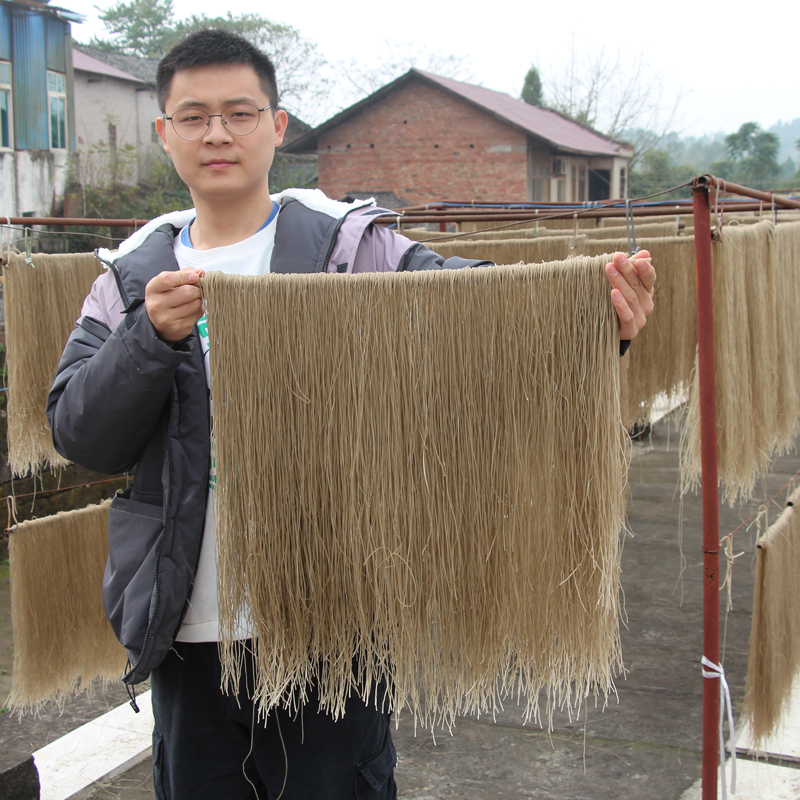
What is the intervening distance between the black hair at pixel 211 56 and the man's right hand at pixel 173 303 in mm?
429

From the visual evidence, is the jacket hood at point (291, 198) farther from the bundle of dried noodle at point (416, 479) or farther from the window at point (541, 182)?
the window at point (541, 182)

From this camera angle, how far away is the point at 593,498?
1.36 meters

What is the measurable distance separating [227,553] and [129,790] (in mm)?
1957

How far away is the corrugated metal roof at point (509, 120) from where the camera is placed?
20672mm

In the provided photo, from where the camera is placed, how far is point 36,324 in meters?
3.32

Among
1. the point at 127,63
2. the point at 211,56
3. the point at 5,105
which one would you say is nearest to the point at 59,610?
the point at 211,56

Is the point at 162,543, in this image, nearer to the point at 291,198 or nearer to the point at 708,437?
the point at 291,198

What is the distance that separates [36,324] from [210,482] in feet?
7.43

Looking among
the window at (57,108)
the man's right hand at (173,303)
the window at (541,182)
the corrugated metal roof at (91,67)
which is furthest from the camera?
the window at (541,182)

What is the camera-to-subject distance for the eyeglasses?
1439 mm

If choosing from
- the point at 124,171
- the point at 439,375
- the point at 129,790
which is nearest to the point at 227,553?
the point at 439,375

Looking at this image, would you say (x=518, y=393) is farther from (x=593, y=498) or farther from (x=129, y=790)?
(x=129, y=790)

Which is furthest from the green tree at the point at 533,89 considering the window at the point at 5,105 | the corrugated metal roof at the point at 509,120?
the window at the point at 5,105

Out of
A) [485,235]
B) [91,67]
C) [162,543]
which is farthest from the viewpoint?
[91,67]
